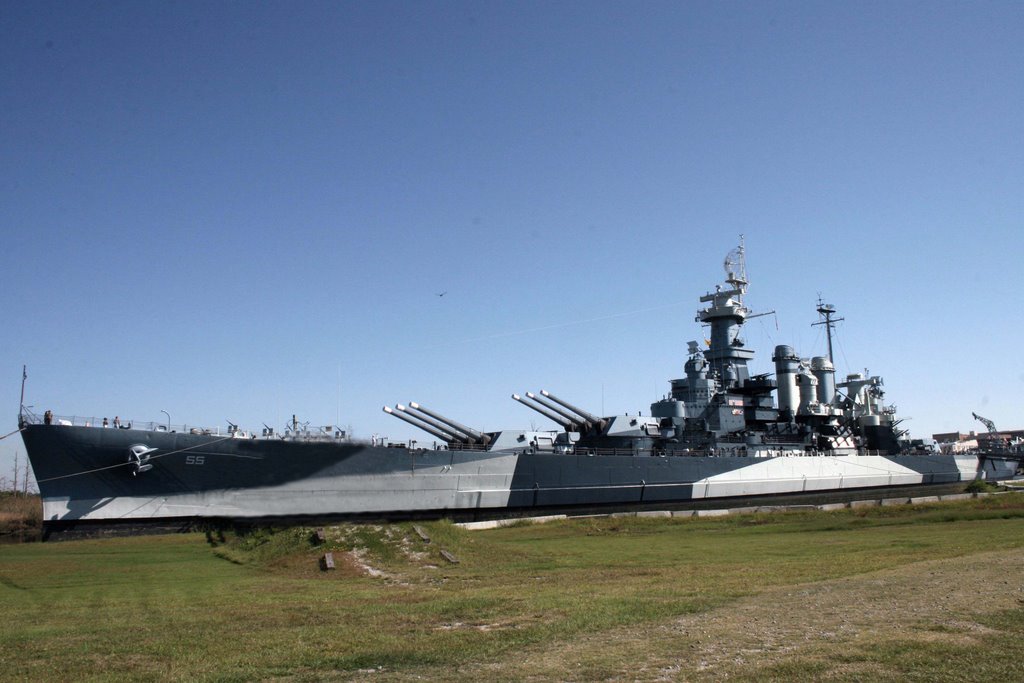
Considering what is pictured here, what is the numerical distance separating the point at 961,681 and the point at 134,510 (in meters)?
23.9

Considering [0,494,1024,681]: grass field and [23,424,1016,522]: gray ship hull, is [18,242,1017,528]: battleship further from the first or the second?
[0,494,1024,681]: grass field

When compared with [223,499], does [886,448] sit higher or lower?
higher

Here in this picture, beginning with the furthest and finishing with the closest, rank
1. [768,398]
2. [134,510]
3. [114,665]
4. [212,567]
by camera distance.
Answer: [768,398]
[134,510]
[212,567]
[114,665]

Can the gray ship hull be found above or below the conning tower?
below

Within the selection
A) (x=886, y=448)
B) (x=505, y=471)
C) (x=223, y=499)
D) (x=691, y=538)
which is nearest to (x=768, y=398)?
(x=886, y=448)

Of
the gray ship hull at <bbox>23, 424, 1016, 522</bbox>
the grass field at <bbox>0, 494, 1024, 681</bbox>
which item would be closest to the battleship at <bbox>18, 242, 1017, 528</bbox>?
the gray ship hull at <bbox>23, 424, 1016, 522</bbox>

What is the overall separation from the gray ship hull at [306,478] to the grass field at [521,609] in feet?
21.9

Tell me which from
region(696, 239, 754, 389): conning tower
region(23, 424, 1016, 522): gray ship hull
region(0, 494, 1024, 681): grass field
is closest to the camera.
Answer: region(0, 494, 1024, 681): grass field

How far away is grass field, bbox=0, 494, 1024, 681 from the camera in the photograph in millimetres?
5703

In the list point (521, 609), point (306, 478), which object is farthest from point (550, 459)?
point (521, 609)

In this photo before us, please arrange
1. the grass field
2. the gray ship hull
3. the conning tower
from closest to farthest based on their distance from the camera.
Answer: the grass field, the gray ship hull, the conning tower

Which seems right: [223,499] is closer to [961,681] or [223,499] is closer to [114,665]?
[114,665]

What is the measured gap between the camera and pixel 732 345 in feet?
145

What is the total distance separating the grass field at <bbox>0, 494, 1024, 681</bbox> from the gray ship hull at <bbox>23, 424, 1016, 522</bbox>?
6.66 m
